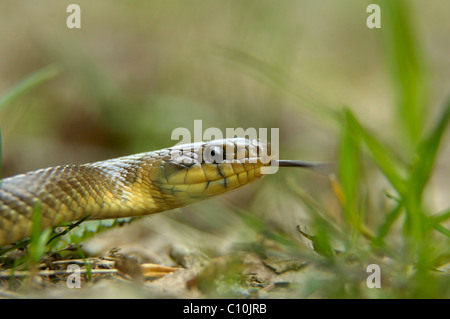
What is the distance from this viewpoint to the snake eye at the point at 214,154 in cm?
278

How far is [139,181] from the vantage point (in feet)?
8.96

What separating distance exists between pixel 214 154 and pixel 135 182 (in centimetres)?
45

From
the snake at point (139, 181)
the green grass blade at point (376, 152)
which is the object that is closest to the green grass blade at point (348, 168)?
the green grass blade at point (376, 152)

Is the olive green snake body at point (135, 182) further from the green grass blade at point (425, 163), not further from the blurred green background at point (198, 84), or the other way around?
the green grass blade at point (425, 163)

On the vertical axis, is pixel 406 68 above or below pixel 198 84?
below

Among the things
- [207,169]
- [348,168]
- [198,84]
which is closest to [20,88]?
[207,169]

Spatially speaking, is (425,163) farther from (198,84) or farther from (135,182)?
(198,84)

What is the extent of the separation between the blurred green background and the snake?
1.45 feet

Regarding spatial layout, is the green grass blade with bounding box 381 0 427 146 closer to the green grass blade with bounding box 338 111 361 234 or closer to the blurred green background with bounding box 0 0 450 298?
the blurred green background with bounding box 0 0 450 298

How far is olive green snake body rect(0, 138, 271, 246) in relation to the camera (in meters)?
2.35

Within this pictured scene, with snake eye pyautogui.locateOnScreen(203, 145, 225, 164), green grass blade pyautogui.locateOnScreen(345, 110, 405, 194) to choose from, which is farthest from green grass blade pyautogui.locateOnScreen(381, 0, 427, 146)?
snake eye pyautogui.locateOnScreen(203, 145, 225, 164)

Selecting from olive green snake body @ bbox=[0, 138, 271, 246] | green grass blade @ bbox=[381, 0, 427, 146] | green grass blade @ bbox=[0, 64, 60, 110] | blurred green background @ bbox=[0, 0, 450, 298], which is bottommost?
olive green snake body @ bbox=[0, 138, 271, 246]

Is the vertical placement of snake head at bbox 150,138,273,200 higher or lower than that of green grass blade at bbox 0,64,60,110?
lower

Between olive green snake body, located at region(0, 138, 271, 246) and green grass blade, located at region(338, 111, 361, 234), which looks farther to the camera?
green grass blade, located at region(338, 111, 361, 234)
